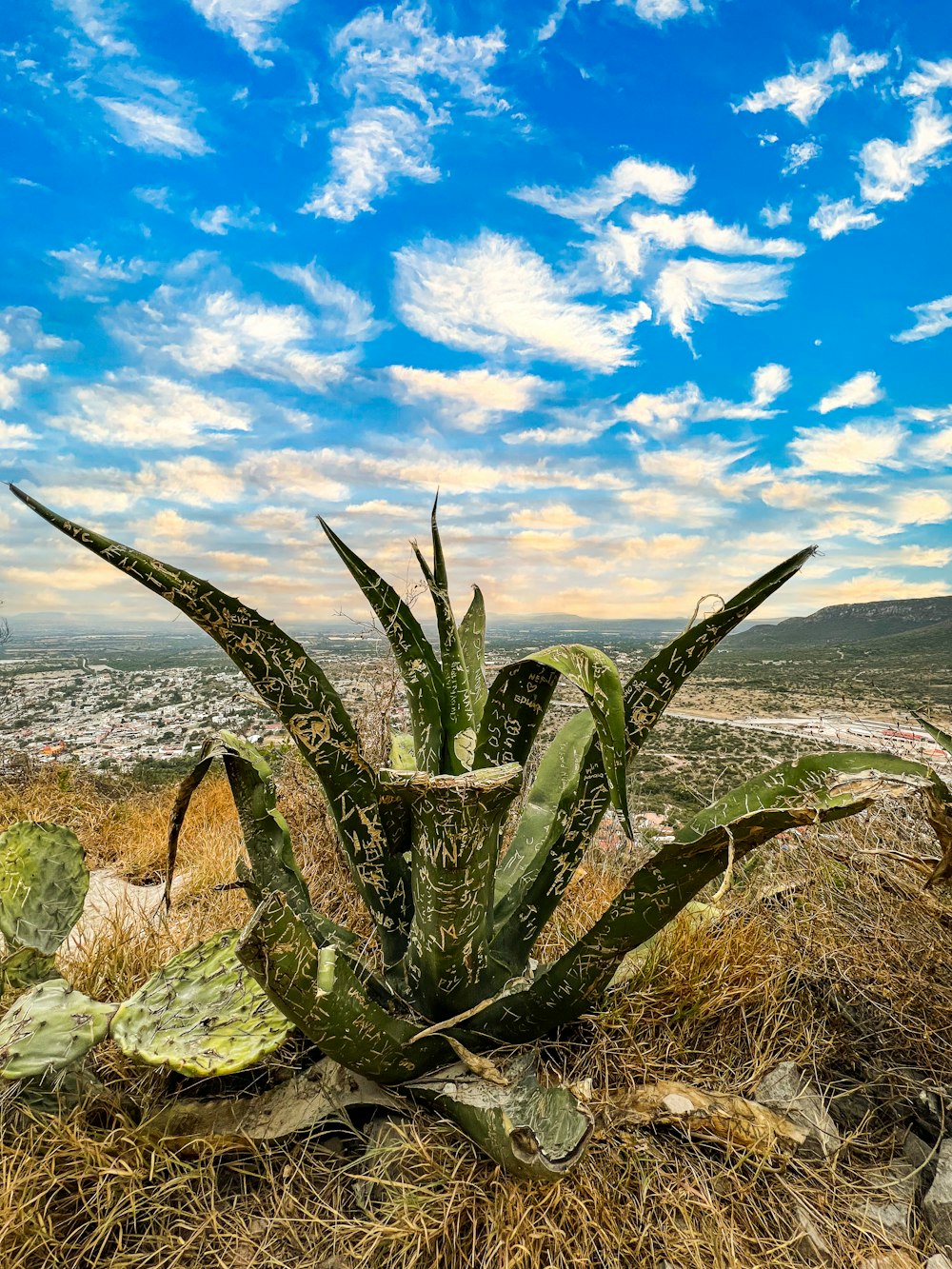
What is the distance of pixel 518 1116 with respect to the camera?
4.32 ft

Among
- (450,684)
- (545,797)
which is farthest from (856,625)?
(450,684)

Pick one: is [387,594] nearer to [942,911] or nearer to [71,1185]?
[71,1185]

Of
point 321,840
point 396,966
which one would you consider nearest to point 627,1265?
point 396,966

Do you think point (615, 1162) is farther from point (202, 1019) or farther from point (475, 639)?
point (475, 639)

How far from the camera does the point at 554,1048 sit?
177 cm

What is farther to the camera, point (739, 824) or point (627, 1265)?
point (627, 1265)

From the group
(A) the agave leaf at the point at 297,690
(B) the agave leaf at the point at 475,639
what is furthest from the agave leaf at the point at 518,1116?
(B) the agave leaf at the point at 475,639

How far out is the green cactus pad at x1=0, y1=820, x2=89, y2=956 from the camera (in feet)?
6.28

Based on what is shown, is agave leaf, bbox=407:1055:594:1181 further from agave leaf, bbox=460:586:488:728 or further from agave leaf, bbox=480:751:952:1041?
agave leaf, bbox=460:586:488:728

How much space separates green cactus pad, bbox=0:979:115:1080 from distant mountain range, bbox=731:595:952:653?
18530mm

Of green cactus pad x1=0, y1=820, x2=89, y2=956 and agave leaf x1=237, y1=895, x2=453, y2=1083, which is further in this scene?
green cactus pad x1=0, y1=820, x2=89, y2=956

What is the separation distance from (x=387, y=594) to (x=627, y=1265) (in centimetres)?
145

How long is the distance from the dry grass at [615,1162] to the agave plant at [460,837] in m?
0.18

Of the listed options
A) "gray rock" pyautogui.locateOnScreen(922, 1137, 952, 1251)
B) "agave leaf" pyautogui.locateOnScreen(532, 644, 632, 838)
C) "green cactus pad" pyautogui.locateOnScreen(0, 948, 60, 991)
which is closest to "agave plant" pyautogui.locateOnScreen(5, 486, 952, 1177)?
"agave leaf" pyautogui.locateOnScreen(532, 644, 632, 838)
